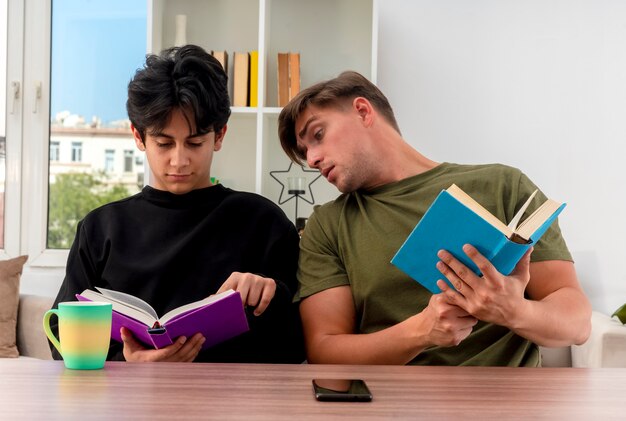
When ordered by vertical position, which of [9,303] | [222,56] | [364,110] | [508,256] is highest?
[222,56]

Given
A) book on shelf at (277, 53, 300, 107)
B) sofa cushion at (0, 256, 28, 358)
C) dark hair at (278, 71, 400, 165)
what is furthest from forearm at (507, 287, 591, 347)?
sofa cushion at (0, 256, 28, 358)

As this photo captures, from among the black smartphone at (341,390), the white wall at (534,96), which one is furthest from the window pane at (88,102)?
the black smartphone at (341,390)

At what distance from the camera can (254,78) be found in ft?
10.3

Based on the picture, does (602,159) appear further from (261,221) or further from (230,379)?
(230,379)

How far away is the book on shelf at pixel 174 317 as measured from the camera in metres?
1.32

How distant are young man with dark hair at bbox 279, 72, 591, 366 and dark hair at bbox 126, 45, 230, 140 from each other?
23 centimetres

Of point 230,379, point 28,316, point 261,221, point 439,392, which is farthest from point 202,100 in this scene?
point 28,316

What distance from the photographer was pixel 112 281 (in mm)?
1815

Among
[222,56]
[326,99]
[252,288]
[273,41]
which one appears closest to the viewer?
[252,288]

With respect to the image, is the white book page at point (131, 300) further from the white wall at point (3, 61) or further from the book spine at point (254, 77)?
the white wall at point (3, 61)

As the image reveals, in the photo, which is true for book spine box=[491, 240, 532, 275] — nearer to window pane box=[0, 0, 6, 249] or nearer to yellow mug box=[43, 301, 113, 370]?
yellow mug box=[43, 301, 113, 370]

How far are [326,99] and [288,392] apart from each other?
3.58 ft

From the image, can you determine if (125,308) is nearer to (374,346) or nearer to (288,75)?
(374,346)

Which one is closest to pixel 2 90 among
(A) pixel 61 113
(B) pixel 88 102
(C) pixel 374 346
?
(A) pixel 61 113
